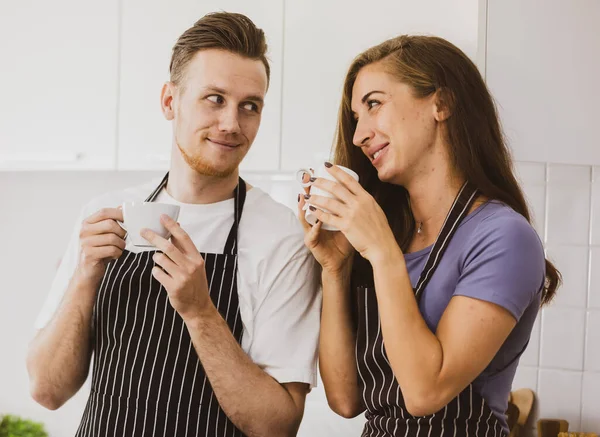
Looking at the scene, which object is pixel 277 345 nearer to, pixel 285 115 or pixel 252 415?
pixel 252 415

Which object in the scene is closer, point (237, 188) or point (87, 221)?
point (87, 221)

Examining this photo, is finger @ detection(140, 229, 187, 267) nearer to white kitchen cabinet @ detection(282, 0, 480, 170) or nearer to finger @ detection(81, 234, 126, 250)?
finger @ detection(81, 234, 126, 250)

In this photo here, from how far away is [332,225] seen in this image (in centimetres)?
126

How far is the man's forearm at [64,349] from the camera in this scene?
1379 mm

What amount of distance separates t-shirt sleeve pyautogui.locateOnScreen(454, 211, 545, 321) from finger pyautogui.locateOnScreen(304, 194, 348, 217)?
0.73ft

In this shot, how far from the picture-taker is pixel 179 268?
1223 mm

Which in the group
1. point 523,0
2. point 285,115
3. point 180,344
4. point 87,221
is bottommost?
point 180,344

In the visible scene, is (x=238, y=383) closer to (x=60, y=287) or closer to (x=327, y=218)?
(x=327, y=218)

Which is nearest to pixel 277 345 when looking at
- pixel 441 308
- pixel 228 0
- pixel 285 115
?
pixel 441 308

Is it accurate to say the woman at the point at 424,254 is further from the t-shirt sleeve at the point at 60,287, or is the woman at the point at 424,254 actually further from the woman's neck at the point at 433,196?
the t-shirt sleeve at the point at 60,287

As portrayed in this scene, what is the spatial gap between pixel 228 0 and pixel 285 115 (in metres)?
0.42

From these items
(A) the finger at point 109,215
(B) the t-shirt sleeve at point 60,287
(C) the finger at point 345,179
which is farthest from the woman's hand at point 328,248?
(B) the t-shirt sleeve at point 60,287

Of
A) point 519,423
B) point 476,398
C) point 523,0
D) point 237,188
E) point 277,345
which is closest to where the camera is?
point 476,398

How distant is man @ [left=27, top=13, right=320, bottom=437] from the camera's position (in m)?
1.30
